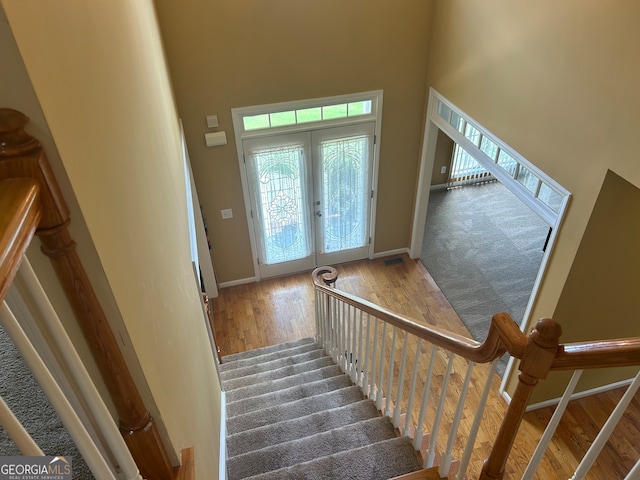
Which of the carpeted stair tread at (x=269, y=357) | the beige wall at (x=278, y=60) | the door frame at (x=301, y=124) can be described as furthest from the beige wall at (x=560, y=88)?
the carpeted stair tread at (x=269, y=357)

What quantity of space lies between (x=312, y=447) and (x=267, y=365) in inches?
73.4

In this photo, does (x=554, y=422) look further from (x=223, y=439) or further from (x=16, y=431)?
(x=223, y=439)

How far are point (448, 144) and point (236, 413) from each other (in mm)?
5775

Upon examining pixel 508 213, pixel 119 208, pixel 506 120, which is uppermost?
pixel 119 208

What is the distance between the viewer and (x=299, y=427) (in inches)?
121

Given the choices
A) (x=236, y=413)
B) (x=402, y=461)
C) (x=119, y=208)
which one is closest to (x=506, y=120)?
(x=402, y=461)

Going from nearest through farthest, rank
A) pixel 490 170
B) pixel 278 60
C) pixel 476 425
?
pixel 476 425
pixel 490 170
pixel 278 60

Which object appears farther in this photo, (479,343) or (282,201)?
(282,201)

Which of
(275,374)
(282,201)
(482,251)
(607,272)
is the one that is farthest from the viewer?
(482,251)

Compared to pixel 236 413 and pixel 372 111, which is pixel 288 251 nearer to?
pixel 372 111

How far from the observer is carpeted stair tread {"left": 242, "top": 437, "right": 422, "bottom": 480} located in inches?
94.0

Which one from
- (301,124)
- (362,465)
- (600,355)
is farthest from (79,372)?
(301,124)

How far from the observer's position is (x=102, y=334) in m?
1.00

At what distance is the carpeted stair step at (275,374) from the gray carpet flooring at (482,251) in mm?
2041
